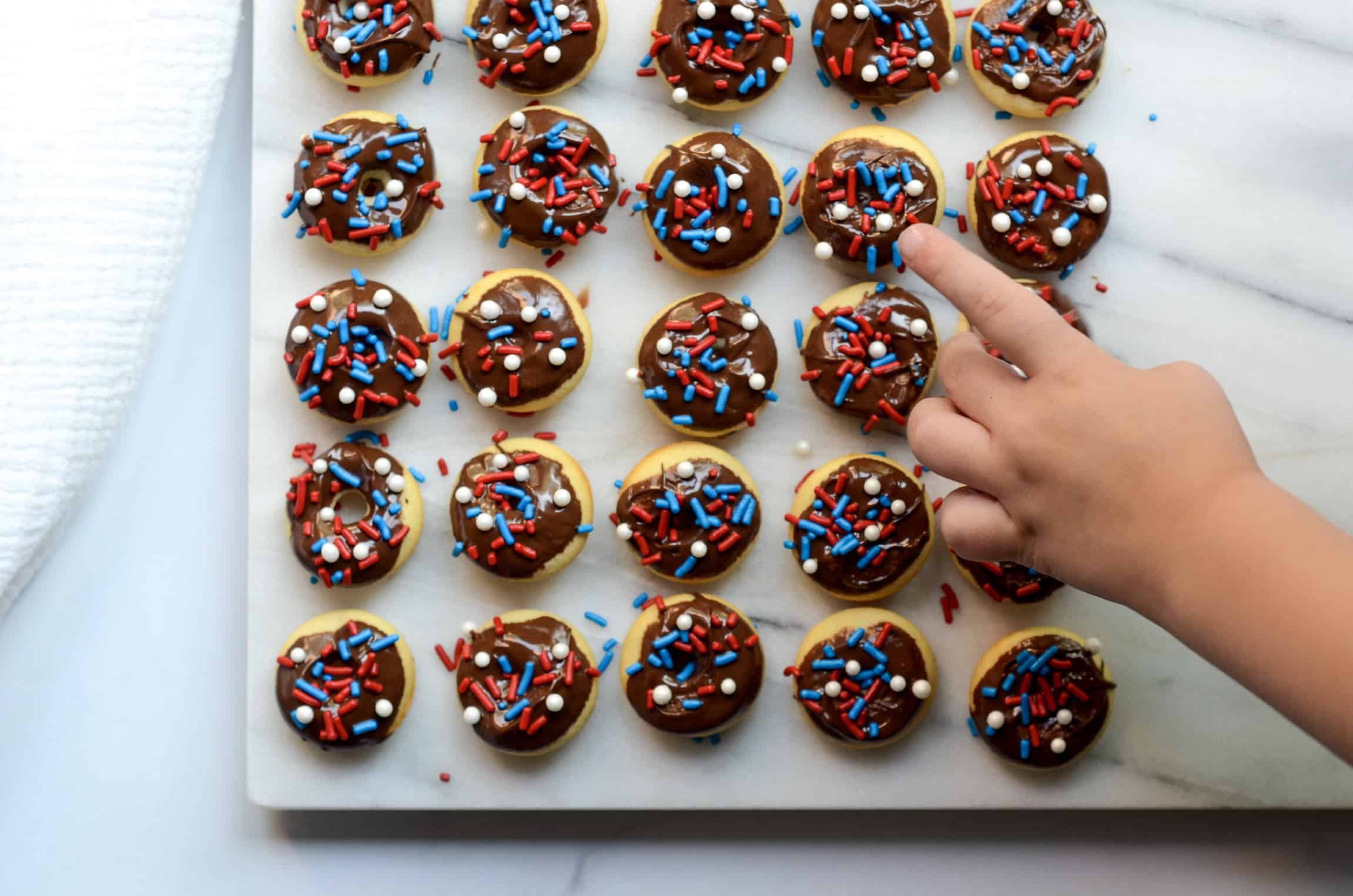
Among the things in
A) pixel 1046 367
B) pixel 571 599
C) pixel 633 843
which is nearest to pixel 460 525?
pixel 571 599

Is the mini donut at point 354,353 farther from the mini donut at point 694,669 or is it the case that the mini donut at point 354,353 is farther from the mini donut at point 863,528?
the mini donut at point 863,528

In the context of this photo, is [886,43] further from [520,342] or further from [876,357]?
[520,342]

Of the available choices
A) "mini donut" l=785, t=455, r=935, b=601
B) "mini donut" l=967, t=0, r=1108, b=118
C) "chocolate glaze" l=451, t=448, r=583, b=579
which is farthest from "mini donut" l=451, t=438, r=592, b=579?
"mini donut" l=967, t=0, r=1108, b=118

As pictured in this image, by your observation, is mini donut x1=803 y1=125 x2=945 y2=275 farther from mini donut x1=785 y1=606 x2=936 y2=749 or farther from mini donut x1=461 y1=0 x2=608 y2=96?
mini donut x1=785 y1=606 x2=936 y2=749

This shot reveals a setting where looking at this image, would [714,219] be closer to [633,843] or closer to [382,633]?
[382,633]

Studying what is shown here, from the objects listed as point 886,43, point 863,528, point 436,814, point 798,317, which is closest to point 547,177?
point 798,317
